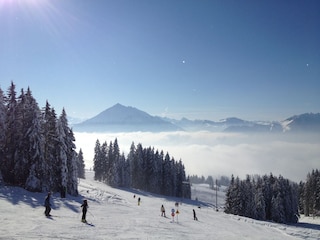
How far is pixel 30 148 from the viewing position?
42.4 metres

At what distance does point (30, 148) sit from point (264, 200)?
71.9 m

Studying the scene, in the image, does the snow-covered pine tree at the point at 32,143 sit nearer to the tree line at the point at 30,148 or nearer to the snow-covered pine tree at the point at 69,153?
the tree line at the point at 30,148

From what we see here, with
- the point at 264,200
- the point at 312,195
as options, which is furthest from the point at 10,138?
the point at 312,195

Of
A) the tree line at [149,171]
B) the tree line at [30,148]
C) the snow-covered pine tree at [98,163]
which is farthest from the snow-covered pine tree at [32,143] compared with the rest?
the snow-covered pine tree at [98,163]

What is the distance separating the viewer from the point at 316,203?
98.4 m

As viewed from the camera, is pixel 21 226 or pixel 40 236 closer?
pixel 40 236

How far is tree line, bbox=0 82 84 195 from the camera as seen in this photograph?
42031mm

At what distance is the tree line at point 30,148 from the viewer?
42.0m

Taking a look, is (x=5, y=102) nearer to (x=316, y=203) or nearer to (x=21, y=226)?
(x=21, y=226)

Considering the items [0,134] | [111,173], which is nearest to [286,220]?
[111,173]

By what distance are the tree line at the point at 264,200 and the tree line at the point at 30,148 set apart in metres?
51.5

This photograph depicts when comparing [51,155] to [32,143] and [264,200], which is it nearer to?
[32,143]

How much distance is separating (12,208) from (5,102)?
23403 millimetres

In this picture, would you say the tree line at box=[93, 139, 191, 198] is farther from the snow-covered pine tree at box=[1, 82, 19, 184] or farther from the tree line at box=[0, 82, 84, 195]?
the snow-covered pine tree at box=[1, 82, 19, 184]
